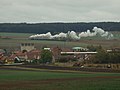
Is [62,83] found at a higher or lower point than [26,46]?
lower

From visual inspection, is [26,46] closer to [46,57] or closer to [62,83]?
[46,57]

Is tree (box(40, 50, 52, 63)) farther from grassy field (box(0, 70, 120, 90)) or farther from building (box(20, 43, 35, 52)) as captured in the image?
grassy field (box(0, 70, 120, 90))

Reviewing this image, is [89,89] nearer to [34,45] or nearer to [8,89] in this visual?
[8,89]

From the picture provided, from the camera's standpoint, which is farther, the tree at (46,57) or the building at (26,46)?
the building at (26,46)

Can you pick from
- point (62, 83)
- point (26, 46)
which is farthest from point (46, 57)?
point (62, 83)

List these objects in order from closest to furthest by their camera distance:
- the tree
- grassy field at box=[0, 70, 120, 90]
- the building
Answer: grassy field at box=[0, 70, 120, 90]
the tree
the building

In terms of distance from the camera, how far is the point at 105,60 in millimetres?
93875

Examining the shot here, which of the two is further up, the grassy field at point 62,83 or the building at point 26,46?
the building at point 26,46

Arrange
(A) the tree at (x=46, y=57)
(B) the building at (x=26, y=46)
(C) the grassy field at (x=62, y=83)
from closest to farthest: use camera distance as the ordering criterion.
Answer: (C) the grassy field at (x=62, y=83) < (A) the tree at (x=46, y=57) < (B) the building at (x=26, y=46)

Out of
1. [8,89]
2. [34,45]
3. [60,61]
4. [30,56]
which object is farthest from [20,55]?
[8,89]

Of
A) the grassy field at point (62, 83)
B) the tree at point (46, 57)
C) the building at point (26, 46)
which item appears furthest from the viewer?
the building at point (26, 46)

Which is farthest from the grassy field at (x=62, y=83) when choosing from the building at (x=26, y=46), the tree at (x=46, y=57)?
the building at (x=26, y=46)

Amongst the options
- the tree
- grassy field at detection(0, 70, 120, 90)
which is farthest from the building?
grassy field at detection(0, 70, 120, 90)

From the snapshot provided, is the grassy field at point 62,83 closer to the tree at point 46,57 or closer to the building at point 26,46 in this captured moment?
the tree at point 46,57
